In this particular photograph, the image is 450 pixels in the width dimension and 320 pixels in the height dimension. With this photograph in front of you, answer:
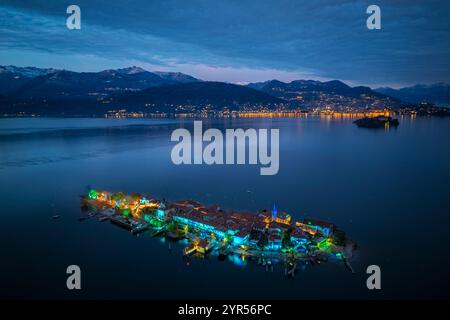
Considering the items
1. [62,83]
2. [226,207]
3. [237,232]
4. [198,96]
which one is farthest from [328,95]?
[237,232]

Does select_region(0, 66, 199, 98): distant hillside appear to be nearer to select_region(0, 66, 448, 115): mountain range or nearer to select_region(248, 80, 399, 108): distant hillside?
select_region(0, 66, 448, 115): mountain range

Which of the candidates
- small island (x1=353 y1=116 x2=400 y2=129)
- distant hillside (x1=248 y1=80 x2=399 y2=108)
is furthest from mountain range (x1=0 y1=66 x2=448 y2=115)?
small island (x1=353 y1=116 x2=400 y2=129)

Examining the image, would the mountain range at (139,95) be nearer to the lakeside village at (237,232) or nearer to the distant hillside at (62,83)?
the distant hillside at (62,83)

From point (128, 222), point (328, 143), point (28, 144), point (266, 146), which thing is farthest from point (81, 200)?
point (328, 143)

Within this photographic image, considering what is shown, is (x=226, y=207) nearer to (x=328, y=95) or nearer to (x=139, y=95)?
(x=139, y=95)

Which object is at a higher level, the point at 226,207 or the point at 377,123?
the point at 377,123

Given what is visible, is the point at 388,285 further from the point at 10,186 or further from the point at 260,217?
the point at 10,186
